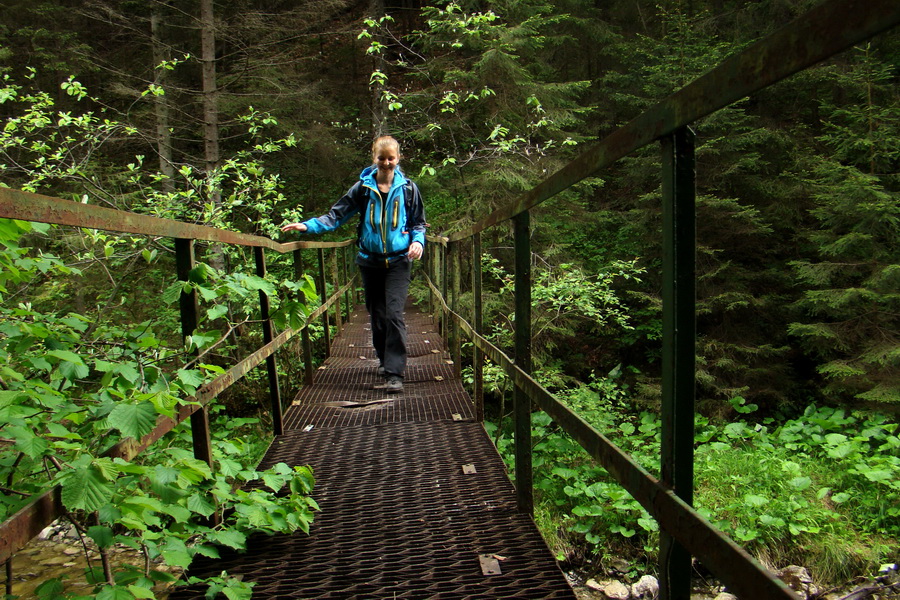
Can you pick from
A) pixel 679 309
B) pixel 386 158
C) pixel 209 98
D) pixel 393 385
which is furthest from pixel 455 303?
pixel 209 98

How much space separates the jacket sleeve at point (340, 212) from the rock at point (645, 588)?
3.01 metres

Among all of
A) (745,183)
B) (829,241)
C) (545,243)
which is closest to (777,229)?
(745,183)

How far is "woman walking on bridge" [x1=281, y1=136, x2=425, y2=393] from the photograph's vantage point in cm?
429

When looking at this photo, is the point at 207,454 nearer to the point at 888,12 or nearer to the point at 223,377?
the point at 223,377

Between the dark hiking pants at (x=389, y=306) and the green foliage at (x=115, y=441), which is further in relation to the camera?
the dark hiking pants at (x=389, y=306)

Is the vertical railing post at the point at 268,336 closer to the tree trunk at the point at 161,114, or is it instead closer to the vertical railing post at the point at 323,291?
the vertical railing post at the point at 323,291

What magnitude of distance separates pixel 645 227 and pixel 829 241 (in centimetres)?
390

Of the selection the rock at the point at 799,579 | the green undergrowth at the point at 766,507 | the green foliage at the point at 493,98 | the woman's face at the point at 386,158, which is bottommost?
the rock at the point at 799,579

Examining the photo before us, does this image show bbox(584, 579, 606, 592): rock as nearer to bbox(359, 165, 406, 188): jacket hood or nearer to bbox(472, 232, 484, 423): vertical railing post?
bbox(472, 232, 484, 423): vertical railing post

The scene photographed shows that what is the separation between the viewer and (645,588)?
3.92 m

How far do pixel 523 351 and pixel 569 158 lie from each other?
863cm

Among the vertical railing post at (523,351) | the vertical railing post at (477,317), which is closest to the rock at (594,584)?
the vertical railing post at (477,317)

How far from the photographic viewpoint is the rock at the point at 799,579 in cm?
397

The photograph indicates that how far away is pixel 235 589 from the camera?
192 cm
